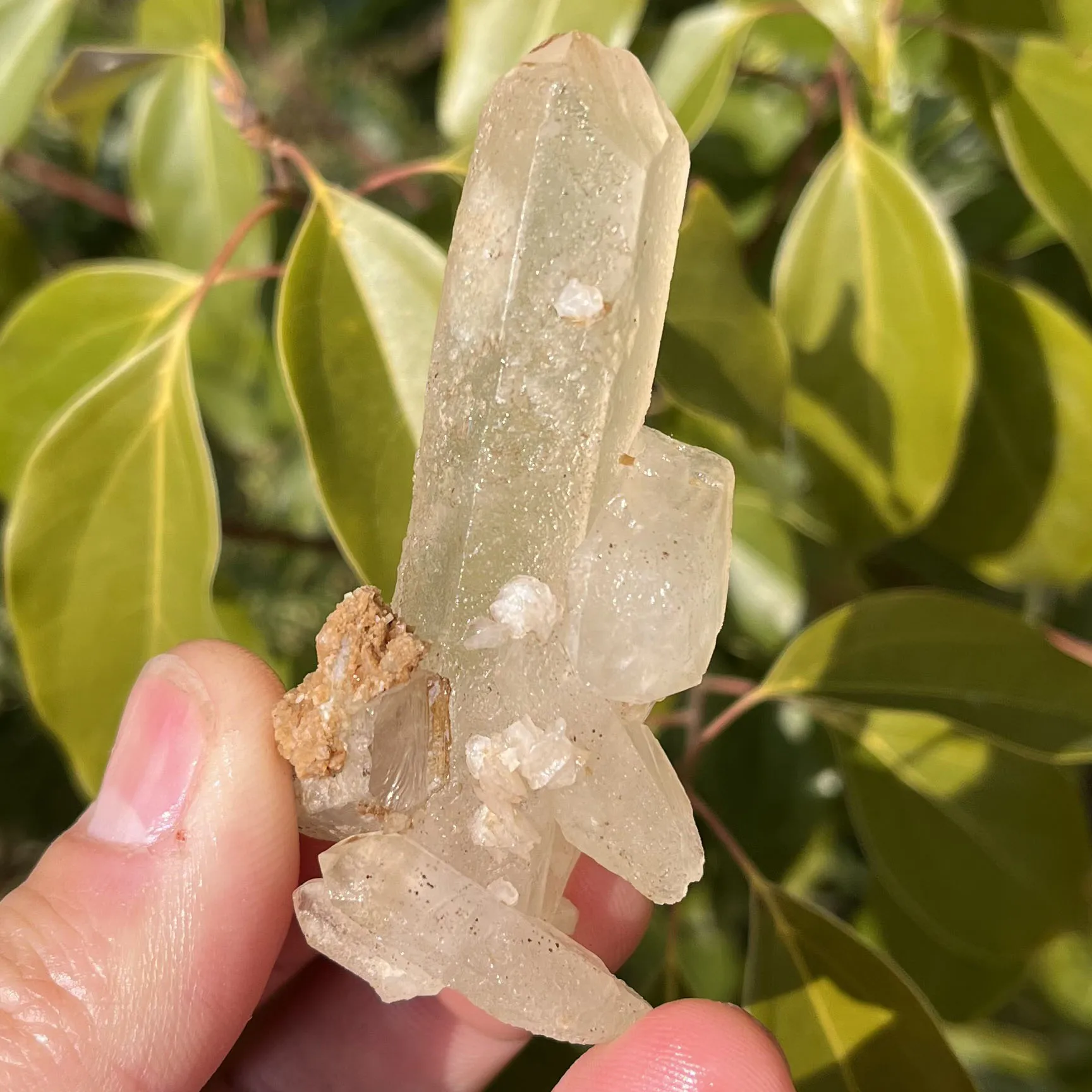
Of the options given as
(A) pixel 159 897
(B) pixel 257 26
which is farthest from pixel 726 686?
(B) pixel 257 26

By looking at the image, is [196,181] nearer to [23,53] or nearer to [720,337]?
[23,53]

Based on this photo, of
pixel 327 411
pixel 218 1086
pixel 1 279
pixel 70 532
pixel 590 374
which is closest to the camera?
pixel 590 374

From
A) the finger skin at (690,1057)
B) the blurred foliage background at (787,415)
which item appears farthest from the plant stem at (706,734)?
the finger skin at (690,1057)

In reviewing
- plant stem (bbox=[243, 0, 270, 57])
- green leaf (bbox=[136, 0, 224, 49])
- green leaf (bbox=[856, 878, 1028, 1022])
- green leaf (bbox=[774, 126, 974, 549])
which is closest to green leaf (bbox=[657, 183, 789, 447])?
green leaf (bbox=[774, 126, 974, 549])

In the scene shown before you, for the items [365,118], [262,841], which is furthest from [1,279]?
[262,841]

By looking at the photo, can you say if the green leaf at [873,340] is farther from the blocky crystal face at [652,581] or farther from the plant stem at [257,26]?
the plant stem at [257,26]

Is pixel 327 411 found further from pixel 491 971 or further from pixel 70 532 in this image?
pixel 491 971
